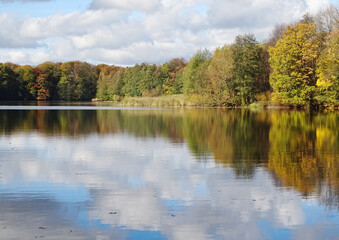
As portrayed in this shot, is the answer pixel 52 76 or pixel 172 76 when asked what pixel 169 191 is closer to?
pixel 172 76

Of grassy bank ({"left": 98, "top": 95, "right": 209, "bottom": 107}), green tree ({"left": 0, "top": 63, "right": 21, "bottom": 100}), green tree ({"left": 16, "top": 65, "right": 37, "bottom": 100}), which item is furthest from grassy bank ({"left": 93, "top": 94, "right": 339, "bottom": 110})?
green tree ({"left": 16, "top": 65, "right": 37, "bottom": 100})

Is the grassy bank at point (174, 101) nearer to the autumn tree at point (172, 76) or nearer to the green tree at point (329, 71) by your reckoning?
the autumn tree at point (172, 76)

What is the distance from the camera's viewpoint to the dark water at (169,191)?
6.30 m

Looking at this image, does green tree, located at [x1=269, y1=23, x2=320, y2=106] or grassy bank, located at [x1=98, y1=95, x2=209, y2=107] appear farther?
grassy bank, located at [x1=98, y1=95, x2=209, y2=107]

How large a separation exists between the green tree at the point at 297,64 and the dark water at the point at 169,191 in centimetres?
3518

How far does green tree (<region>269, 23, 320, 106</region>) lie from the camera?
49156 mm

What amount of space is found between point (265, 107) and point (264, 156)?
1795 inches

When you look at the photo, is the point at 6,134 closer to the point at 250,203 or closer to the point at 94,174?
the point at 94,174

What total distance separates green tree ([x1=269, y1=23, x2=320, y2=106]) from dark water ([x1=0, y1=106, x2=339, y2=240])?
35.2 m

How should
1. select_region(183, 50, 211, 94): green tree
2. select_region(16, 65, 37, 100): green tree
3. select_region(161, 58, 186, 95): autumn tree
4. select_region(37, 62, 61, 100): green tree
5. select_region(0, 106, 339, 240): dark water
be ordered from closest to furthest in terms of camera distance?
select_region(0, 106, 339, 240): dark water, select_region(183, 50, 211, 94): green tree, select_region(161, 58, 186, 95): autumn tree, select_region(16, 65, 37, 100): green tree, select_region(37, 62, 61, 100): green tree

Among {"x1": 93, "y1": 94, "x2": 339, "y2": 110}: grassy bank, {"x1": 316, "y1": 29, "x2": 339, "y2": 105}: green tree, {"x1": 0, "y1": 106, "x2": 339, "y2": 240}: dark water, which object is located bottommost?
{"x1": 0, "y1": 106, "x2": 339, "y2": 240}: dark water

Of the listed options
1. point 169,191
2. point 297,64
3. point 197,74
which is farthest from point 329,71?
point 169,191

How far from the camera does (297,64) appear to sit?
50.0m

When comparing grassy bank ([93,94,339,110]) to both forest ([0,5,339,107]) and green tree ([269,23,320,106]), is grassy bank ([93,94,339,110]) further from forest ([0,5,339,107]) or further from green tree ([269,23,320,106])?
green tree ([269,23,320,106])
